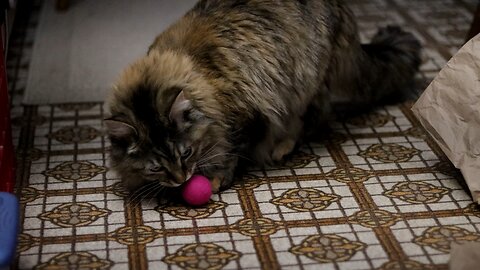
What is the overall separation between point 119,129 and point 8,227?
44 cm

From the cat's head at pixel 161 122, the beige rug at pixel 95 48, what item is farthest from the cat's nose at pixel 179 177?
the beige rug at pixel 95 48

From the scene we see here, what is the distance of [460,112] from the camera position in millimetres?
2189

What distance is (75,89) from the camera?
→ 2951mm

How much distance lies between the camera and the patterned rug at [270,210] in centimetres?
193

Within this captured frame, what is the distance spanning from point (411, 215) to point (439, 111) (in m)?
0.35

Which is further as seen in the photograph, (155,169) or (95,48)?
(95,48)

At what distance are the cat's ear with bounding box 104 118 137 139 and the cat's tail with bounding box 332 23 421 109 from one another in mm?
848

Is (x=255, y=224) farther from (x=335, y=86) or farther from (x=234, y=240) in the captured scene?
(x=335, y=86)

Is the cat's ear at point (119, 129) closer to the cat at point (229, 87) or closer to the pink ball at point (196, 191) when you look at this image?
the cat at point (229, 87)

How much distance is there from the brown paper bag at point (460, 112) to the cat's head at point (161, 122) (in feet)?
2.24

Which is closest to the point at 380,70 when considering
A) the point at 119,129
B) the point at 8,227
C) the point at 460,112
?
the point at 460,112

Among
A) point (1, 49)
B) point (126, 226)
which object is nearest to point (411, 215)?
point (126, 226)

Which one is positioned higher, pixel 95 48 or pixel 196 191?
pixel 95 48

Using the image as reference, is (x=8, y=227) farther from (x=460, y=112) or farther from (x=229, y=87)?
(x=460, y=112)
